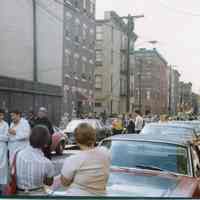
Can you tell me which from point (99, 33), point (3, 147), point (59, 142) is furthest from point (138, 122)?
point (3, 147)

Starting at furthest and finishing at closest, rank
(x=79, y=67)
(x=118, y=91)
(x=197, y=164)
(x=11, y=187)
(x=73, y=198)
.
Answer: (x=79, y=67) < (x=118, y=91) < (x=197, y=164) < (x=11, y=187) < (x=73, y=198)

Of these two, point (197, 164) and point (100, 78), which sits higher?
point (100, 78)

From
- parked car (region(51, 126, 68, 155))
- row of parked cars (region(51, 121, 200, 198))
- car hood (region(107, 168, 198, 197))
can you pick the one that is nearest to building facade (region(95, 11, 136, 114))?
row of parked cars (region(51, 121, 200, 198))

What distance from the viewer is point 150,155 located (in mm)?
4742

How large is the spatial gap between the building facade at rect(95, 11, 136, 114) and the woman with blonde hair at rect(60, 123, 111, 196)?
8.55ft

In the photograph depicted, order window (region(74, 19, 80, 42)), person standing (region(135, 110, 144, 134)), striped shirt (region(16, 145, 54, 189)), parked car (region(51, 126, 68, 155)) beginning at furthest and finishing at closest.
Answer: person standing (region(135, 110, 144, 134)) < parked car (region(51, 126, 68, 155)) < window (region(74, 19, 80, 42)) < striped shirt (region(16, 145, 54, 189))

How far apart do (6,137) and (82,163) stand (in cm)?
296

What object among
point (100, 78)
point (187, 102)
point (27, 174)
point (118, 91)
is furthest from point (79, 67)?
point (187, 102)

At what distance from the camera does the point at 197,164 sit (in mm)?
5043

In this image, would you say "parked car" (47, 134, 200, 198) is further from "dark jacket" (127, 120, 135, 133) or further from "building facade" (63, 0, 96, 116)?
"dark jacket" (127, 120, 135, 133)

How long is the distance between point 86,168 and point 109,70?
146 inches

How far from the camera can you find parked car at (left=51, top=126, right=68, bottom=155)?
1166 centimetres

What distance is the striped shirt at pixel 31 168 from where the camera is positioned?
10.6ft

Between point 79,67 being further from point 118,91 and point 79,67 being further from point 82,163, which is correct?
point 82,163
